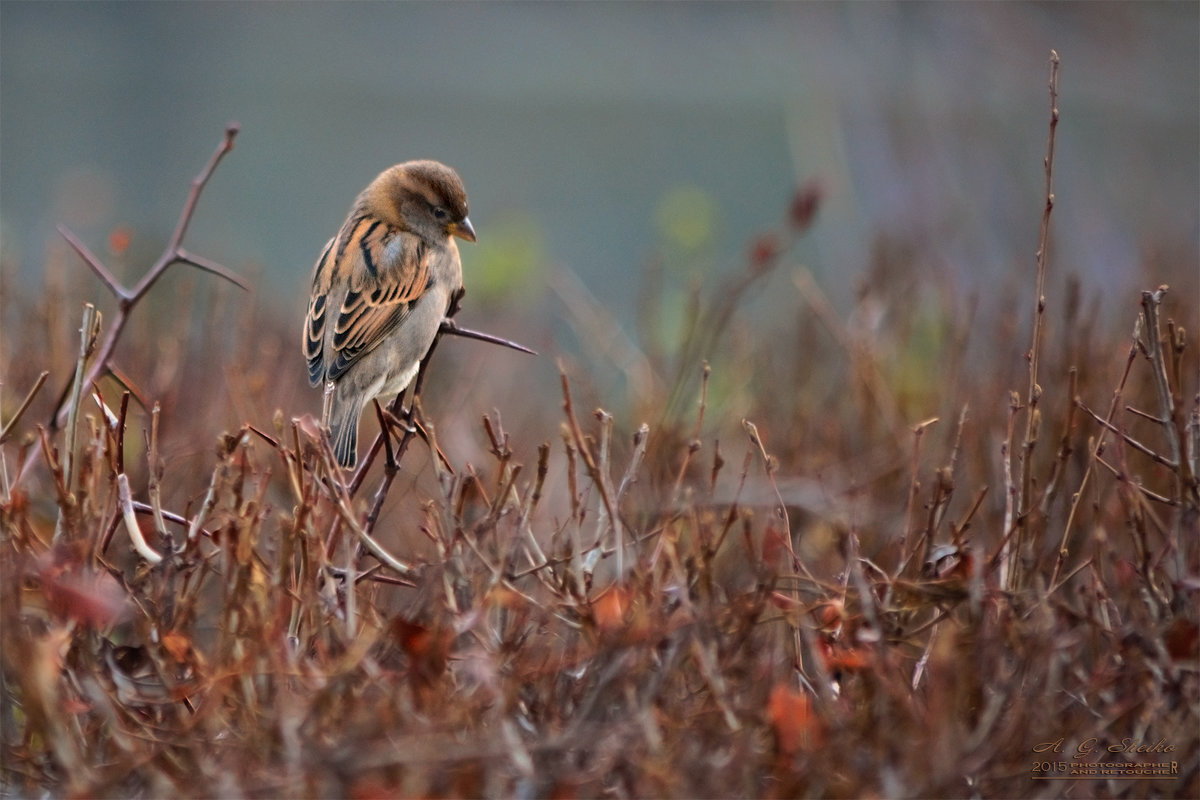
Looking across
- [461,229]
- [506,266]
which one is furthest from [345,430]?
[506,266]

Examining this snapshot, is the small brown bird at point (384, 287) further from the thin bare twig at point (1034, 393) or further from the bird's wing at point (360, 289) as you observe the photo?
the thin bare twig at point (1034, 393)

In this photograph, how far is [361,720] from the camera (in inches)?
64.4

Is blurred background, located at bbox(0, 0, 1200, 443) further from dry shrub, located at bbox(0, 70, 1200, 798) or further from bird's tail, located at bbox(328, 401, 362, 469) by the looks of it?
dry shrub, located at bbox(0, 70, 1200, 798)

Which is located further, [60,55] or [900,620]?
[60,55]

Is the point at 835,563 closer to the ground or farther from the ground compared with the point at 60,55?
closer to the ground

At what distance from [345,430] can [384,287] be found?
431 millimetres

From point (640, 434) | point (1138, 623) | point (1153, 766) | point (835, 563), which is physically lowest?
point (835, 563)

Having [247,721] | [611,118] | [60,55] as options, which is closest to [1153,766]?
[247,721]

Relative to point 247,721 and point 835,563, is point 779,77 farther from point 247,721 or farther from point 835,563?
point 247,721

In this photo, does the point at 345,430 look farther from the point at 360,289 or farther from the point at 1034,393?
the point at 1034,393

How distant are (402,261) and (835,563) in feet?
4.72

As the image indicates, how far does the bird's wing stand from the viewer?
10.7 feet

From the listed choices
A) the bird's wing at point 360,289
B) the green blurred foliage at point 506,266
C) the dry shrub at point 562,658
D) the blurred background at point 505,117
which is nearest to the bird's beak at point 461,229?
the bird's wing at point 360,289

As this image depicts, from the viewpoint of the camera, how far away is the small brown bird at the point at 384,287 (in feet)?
10.8
